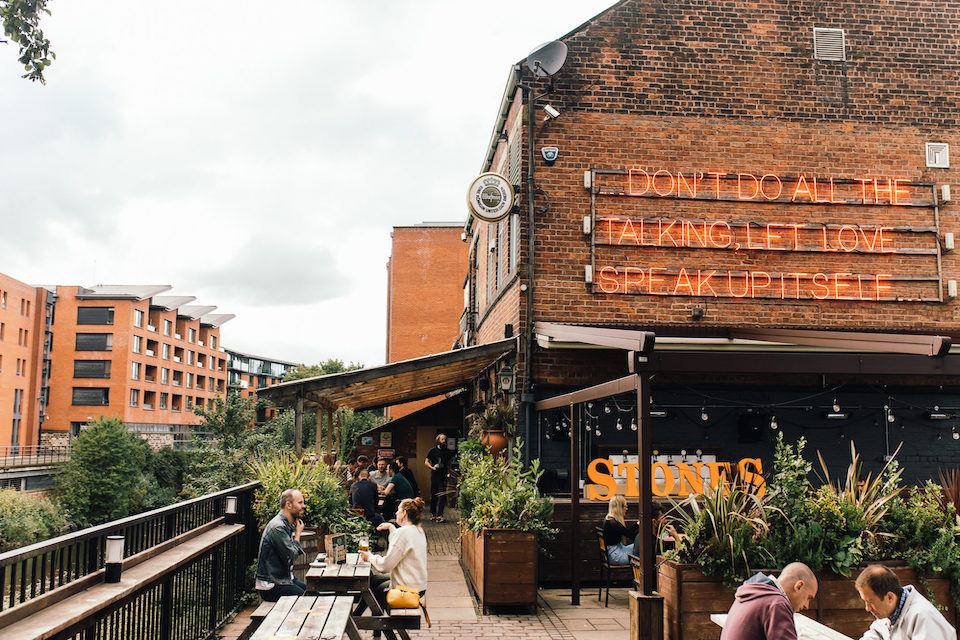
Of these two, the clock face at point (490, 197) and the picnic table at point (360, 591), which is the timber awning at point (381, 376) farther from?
the picnic table at point (360, 591)

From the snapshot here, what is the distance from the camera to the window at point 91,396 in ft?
206

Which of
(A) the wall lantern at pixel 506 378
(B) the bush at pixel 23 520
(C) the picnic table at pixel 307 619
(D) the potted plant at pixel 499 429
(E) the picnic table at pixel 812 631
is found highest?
(A) the wall lantern at pixel 506 378

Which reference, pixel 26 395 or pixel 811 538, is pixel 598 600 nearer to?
pixel 811 538

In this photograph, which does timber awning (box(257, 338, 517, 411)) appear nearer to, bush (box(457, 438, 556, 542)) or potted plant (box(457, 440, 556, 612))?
bush (box(457, 438, 556, 542))

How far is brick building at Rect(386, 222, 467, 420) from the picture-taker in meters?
38.3

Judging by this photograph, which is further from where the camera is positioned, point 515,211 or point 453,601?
point 515,211

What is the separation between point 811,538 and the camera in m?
5.88

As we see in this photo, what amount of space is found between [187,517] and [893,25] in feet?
41.2

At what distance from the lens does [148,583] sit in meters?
4.85

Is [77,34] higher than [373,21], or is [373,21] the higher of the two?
[373,21]

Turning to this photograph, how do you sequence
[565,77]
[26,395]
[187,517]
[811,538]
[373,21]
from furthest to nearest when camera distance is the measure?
1. [26,395]
2. [565,77]
3. [373,21]
4. [187,517]
5. [811,538]

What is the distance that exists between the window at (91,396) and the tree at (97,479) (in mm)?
12450

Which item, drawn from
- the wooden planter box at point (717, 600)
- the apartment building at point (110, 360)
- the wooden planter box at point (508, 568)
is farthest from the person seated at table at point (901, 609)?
the apartment building at point (110, 360)

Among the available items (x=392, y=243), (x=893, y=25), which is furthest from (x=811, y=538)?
(x=392, y=243)
